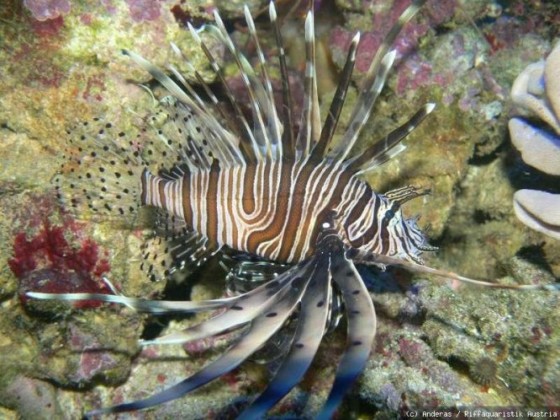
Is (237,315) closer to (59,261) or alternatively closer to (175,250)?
(175,250)

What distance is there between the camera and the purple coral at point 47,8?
3.67m

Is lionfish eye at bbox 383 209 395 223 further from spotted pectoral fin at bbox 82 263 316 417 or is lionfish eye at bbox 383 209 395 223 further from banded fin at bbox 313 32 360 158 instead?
spotted pectoral fin at bbox 82 263 316 417

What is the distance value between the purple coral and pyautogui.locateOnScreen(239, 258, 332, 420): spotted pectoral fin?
3124mm

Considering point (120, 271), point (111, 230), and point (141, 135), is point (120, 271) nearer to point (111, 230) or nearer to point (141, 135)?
point (111, 230)

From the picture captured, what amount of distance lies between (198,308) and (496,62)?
4402 millimetres

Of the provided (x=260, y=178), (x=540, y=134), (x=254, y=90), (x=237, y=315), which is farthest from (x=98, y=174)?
(x=540, y=134)

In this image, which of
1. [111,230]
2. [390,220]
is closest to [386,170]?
[390,220]

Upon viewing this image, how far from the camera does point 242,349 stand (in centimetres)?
216

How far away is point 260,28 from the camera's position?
15.4 ft

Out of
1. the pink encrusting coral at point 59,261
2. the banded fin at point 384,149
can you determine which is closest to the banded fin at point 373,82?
the banded fin at point 384,149

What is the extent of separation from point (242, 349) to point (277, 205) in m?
1.36

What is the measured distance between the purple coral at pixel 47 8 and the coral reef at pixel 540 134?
156 inches

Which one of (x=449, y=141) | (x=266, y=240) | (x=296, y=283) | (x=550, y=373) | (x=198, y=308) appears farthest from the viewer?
(x=449, y=141)

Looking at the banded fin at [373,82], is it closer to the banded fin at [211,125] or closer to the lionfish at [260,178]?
the lionfish at [260,178]
